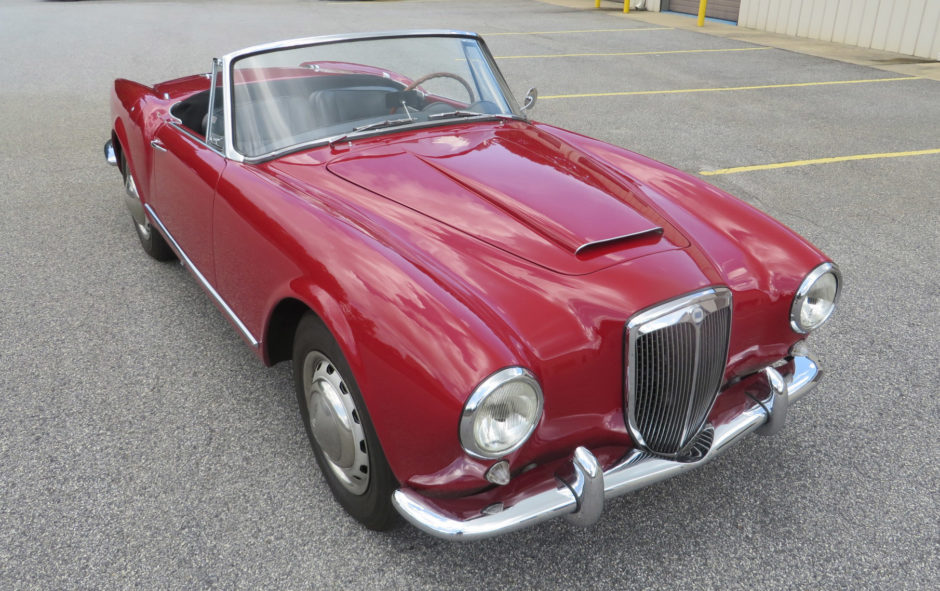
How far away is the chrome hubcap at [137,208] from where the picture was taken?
425 cm

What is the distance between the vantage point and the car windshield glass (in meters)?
2.98

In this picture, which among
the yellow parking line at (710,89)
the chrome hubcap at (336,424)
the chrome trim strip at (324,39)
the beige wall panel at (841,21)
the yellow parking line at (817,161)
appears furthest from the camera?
the beige wall panel at (841,21)

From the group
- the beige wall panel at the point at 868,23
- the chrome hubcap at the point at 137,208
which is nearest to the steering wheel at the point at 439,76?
the chrome hubcap at the point at 137,208

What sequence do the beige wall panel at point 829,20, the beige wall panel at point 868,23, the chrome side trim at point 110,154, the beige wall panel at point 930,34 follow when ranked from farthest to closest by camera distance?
the beige wall panel at point 829,20, the beige wall panel at point 868,23, the beige wall panel at point 930,34, the chrome side trim at point 110,154

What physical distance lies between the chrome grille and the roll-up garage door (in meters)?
14.6

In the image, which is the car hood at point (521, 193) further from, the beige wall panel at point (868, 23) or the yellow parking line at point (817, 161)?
the beige wall panel at point (868, 23)

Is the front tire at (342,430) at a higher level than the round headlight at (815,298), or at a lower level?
lower

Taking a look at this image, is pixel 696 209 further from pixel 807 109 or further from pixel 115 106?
pixel 807 109

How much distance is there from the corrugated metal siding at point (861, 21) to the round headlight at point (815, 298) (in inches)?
423

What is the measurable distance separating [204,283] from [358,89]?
109 centimetres

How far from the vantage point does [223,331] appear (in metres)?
3.57

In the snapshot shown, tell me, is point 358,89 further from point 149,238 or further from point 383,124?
point 149,238

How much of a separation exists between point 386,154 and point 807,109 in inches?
265

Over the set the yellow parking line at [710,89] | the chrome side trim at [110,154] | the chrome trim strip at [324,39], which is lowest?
the yellow parking line at [710,89]
